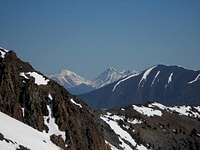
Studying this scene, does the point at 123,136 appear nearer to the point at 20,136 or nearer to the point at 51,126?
the point at 51,126

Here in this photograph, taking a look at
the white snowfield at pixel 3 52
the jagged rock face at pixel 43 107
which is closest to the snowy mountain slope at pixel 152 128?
the jagged rock face at pixel 43 107

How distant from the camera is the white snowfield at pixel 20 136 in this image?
6706cm

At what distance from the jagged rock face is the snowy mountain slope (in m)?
11.8

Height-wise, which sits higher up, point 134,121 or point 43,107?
point 43,107

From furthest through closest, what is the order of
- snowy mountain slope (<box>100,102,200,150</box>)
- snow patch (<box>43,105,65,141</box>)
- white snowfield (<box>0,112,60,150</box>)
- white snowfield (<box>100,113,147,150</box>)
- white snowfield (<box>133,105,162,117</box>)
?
1. white snowfield (<box>133,105,162,117</box>)
2. snowy mountain slope (<box>100,102,200,150</box>)
3. white snowfield (<box>100,113,147,150</box>)
4. snow patch (<box>43,105,65,141</box>)
5. white snowfield (<box>0,112,60,150</box>)

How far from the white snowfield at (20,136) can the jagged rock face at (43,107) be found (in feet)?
13.6

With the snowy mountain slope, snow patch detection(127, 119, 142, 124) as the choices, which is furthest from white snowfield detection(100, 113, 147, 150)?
snow patch detection(127, 119, 142, 124)

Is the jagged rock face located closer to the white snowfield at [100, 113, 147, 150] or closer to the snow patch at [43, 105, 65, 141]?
the snow patch at [43, 105, 65, 141]

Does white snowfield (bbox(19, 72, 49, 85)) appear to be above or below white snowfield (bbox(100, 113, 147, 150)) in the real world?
above

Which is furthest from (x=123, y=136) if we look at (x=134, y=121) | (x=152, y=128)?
(x=134, y=121)

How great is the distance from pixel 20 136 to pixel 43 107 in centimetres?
2051

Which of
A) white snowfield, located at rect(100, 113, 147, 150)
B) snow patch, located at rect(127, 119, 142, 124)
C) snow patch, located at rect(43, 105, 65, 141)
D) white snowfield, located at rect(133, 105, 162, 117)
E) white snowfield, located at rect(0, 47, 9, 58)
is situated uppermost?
white snowfield, located at rect(0, 47, 9, 58)

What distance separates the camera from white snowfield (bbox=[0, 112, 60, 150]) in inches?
2640

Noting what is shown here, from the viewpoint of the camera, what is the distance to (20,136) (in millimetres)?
71125
